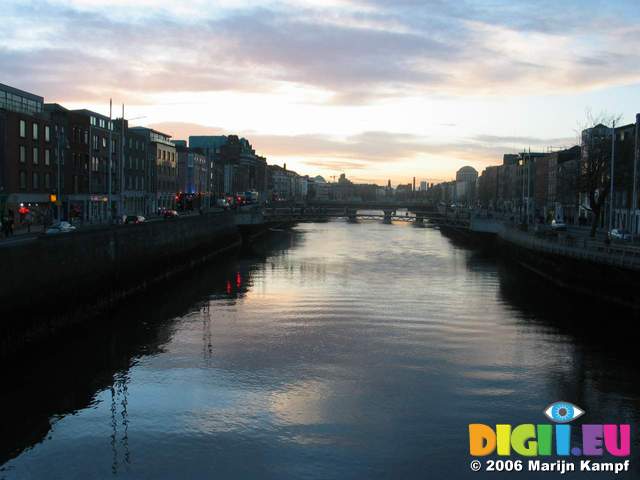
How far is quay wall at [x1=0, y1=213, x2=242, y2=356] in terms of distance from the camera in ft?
107

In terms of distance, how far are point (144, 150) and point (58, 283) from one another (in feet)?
294

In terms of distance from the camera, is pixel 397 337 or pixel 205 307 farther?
→ pixel 205 307

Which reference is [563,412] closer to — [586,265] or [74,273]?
[74,273]

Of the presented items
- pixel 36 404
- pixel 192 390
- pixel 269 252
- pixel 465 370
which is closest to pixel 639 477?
pixel 465 370

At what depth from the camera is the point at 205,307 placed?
49.0 meters

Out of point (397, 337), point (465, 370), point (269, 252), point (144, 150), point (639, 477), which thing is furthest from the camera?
point (144, 150)

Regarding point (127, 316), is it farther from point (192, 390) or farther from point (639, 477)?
point (639, 477)

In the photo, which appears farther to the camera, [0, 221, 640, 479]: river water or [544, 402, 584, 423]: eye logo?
[544, 402, 584, 423]: eye logo
